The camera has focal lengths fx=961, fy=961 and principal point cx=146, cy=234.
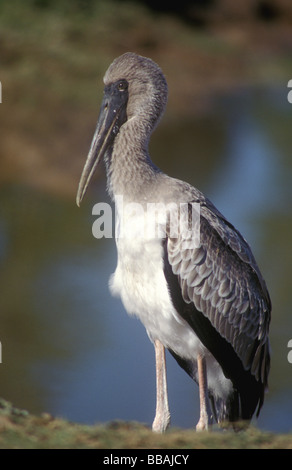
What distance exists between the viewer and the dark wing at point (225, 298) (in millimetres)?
4867

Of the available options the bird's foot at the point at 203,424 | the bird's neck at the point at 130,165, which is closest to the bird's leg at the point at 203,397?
the bird's foot at the point at 203,424

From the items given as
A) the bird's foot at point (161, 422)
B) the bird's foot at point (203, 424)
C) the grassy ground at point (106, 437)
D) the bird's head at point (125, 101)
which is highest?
the bird's head at point (125, 101)

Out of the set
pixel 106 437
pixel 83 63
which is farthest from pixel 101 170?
pixel 106 437

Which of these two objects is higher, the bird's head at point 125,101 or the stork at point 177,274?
the bird's head at point 125,101

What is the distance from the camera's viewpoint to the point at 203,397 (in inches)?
196

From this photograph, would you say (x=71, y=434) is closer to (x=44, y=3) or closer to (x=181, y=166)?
(x=181, y=166)

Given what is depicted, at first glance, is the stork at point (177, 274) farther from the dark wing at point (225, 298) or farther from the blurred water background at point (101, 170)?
the blurred water background at point (101, 170)

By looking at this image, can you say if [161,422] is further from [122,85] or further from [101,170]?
[101,170]

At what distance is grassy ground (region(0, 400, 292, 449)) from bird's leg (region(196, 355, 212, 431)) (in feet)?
0.34

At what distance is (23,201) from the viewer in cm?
1454

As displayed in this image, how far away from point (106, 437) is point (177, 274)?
0.88 m

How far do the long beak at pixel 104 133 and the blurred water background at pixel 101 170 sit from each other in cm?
408

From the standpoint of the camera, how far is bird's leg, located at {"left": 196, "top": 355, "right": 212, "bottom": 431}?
16.3 ft
